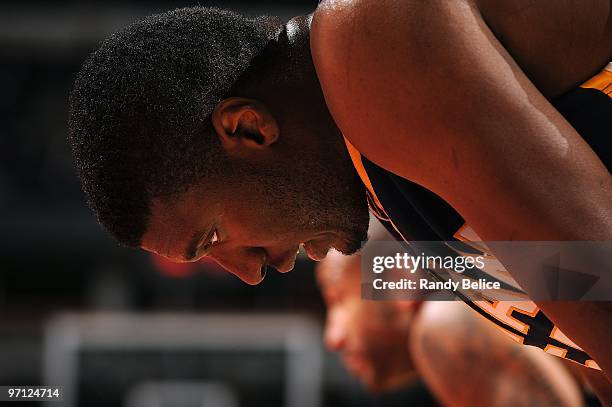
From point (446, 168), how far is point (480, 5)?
13 centimetres

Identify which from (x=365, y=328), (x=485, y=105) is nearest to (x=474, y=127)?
(x=485, y=105)

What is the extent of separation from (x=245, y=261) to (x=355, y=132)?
0.86 feet

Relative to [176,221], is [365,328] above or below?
below

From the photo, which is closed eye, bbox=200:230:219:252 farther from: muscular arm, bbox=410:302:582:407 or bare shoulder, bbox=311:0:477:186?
muscular arm, bbox=410:302:582:407

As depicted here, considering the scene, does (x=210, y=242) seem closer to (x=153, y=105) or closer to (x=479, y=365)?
(x=153, y=105)

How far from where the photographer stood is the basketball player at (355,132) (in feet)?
2.14

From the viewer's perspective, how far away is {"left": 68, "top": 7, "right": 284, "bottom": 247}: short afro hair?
815mm

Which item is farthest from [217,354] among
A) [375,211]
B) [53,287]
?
[375,211]

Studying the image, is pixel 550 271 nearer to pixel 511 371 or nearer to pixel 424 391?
pixel 511 371

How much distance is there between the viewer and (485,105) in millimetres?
654

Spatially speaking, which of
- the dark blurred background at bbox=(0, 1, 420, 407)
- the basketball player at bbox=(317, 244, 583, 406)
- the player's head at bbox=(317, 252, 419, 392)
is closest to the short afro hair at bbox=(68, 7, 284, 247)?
the basketball player at bbox=(317, 244, 583, 406)

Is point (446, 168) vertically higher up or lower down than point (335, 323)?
higher up

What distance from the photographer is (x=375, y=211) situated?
36.8 inches

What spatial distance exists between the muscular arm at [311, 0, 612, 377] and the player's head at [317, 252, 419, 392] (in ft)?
4.24
